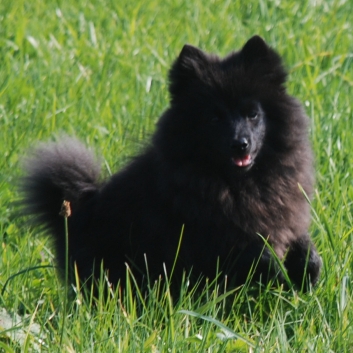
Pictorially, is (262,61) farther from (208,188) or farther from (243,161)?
(208,188)

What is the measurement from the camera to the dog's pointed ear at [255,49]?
13.7ft

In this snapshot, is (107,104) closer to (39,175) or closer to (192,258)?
(39,175)

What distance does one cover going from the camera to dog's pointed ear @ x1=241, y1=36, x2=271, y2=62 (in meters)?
4.18

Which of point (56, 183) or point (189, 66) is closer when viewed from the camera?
point (189, 66)

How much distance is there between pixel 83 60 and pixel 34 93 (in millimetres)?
965

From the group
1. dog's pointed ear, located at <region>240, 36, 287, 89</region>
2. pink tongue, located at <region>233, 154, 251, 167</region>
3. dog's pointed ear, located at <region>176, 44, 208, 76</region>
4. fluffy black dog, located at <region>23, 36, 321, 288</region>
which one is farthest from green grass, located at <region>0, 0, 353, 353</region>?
dog's pointed ear, located at <region>240, 36, 287, 89</region>

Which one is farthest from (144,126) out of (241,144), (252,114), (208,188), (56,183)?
(241,144)

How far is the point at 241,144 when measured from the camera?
393 centimetres

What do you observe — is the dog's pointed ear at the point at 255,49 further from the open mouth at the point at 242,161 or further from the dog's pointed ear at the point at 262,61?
the open mouth at the point at 242,161

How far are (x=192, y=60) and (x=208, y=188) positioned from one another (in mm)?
683

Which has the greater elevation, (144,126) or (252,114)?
(252,114)

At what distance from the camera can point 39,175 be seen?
4.38m

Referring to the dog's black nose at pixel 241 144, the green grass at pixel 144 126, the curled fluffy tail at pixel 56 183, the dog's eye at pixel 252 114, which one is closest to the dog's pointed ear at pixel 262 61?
the dog's eye at pixel 252 114

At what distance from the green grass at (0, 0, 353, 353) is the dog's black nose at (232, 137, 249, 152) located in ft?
1.62
